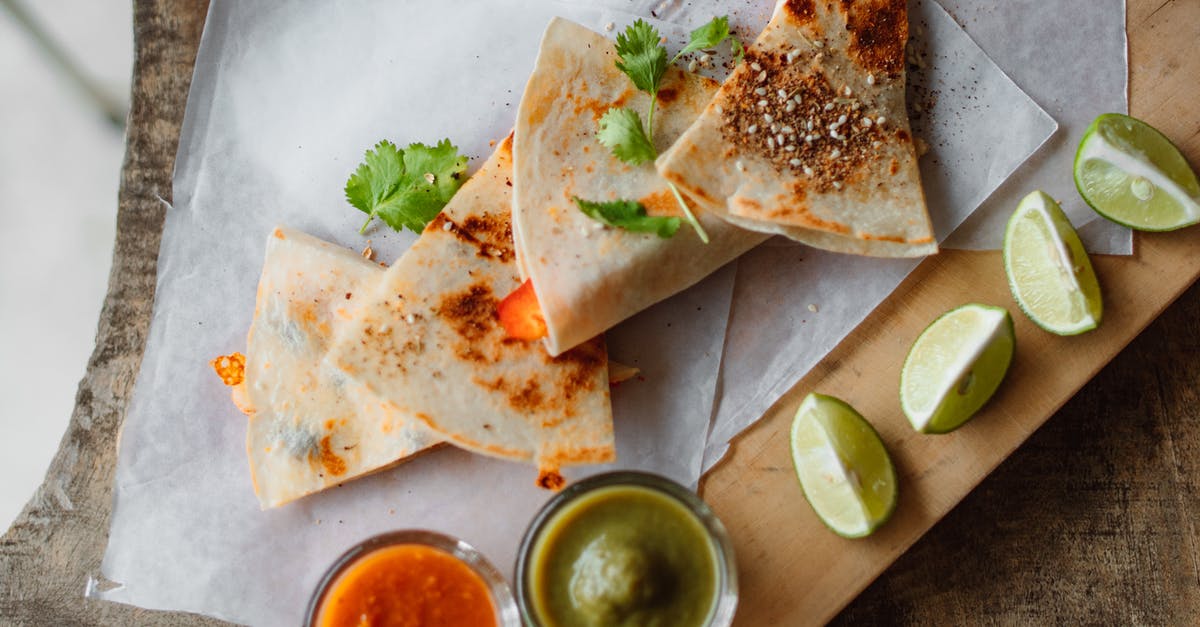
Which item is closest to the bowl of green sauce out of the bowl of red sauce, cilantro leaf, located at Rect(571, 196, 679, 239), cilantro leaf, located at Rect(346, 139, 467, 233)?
the bowl of red sauce

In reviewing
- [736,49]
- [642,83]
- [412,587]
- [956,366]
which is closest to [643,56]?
[642,83]

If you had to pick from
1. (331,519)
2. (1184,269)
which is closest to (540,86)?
(331,519)

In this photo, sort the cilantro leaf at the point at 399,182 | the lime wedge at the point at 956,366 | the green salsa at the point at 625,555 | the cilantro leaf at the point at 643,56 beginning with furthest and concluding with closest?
the cilantro leaf at the point at 399,182
the cilantro leaf at the point at 643,56
the lime wedge at the point at 956,366
the green salsa at the point at 625,555

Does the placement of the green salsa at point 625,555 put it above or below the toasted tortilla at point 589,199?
below

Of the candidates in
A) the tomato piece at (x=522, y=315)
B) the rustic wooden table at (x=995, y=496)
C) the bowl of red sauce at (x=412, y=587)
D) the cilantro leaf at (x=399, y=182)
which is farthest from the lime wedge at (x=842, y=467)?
the cilantro leaf at (x=399, y=182)

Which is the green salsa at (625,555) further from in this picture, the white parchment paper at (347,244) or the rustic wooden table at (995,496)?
the rustic wooden table at (995,496)

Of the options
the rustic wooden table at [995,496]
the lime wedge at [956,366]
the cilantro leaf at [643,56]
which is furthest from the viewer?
the rustic wooden table at [995,496]

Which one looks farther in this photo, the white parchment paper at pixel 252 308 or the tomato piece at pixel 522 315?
the white parchment paper at pixel 252 308

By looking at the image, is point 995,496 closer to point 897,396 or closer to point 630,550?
point 897,396

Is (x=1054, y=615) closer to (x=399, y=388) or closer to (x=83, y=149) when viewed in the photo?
(x=399, y=388)
